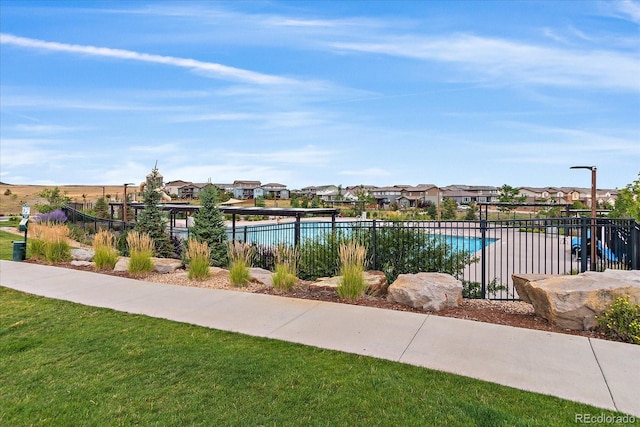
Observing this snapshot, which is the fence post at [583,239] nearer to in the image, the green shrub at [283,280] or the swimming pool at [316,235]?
the swimming pool at [316,235]

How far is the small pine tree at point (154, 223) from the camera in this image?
1337 centimetres

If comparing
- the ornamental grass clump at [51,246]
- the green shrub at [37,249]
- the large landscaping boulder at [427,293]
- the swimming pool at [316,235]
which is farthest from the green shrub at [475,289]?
the green shrub at [37,249]

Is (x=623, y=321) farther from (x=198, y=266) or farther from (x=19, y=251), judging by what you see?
(x=19, y=251)

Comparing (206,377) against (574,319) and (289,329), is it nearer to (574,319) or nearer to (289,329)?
(289,329)

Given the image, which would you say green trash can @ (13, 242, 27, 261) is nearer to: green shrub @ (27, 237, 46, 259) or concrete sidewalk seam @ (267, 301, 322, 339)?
green shrub @ (27, 237, 46, 259)

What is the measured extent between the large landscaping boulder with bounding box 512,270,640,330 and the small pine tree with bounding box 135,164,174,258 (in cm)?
1133

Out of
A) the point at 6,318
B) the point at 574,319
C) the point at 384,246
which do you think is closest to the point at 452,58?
the point at 384,246

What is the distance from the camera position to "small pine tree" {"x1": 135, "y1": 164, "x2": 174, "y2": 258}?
13367 mm

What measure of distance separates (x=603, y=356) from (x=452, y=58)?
12.1m

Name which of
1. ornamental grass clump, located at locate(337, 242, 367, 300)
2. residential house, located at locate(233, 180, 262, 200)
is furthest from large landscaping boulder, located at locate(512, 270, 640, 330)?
residential house, located at locate(233, 180, 262, 200)

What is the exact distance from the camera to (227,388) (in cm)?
381

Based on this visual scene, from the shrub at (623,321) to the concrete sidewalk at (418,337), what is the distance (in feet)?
0.97

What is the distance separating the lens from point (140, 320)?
6008 mm

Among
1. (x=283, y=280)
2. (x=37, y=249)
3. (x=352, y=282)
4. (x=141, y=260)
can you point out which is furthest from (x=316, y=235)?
(x=37, y=249)
